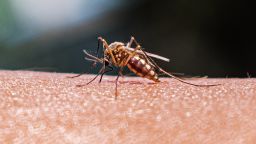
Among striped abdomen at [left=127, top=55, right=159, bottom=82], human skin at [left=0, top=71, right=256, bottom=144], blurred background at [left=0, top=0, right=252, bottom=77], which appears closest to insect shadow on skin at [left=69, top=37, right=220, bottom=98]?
striped abdomen at [left=127, top=55, right=159, bottom=82]

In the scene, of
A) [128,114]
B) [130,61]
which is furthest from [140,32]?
[128,114]

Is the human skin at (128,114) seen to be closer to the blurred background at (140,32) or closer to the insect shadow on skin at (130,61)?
the insect shadow on skin at (130,61)

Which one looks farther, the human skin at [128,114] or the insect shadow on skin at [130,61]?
the insect shadow on skin at [130,61]

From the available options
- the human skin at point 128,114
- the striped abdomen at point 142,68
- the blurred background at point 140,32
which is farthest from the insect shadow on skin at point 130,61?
the blurred background at point 140,32


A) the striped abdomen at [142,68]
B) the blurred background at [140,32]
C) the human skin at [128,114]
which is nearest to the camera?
the human skin at [128,114]

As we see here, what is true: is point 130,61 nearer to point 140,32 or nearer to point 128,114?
point 128,114

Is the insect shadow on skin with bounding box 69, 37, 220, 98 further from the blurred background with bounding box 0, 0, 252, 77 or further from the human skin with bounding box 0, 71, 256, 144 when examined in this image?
the blurred background with bounding box 0, 0, 252, 77
